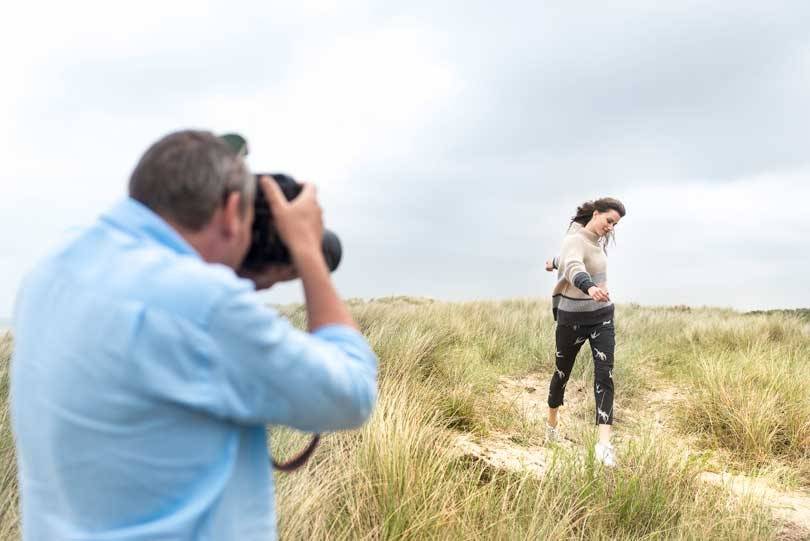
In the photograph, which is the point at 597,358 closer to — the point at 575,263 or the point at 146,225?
the point at 575,263

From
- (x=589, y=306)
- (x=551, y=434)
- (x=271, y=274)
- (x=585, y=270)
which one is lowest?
(x=551, y=434)

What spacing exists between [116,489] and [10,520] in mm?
2218

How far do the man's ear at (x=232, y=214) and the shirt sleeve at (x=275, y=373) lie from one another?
0.51 ft

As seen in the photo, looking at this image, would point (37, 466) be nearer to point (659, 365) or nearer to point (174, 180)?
point (174, 180)

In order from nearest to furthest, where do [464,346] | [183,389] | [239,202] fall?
[183,389], [239,202], [464,346]

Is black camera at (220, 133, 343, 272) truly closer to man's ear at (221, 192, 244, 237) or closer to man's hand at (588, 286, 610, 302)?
man's ear at (221, 192, 244, 237)

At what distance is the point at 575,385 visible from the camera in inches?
307

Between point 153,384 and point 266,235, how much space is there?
14.5 inches

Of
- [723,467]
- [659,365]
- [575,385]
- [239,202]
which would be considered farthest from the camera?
[659,365]

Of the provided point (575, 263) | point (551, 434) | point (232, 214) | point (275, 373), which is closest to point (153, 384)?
point (275, 373)

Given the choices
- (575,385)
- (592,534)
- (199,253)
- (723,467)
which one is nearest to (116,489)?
(199,253)

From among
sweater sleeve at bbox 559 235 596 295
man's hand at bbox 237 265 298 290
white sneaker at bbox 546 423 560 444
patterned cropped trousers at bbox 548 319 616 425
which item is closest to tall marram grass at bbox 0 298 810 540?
white sneaker at bbox 546 423 560 444

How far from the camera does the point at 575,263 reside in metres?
5.15

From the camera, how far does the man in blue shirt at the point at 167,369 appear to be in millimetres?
981
